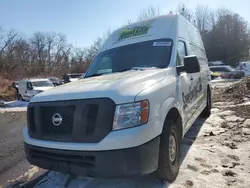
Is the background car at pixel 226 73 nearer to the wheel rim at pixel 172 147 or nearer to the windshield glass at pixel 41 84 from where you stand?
the windshield glass at pixel 41 84

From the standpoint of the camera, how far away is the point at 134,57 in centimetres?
427

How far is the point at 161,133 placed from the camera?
9.71ft

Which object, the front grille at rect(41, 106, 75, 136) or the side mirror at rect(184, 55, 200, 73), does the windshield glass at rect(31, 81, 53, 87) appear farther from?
the side mirror at rect(184, 55, 200, 73)

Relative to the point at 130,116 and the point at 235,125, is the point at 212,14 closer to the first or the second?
the point at 235,125

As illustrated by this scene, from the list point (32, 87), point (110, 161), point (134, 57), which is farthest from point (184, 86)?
point (32, 87)

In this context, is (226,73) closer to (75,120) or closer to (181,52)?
(181,52)

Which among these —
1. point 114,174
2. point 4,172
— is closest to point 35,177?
point 4,172

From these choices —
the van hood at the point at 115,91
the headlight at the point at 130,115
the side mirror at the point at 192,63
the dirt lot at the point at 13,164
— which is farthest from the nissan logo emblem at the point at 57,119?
the side mirror at the point at 192,63

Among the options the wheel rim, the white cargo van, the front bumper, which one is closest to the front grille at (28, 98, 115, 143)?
the white cargo van

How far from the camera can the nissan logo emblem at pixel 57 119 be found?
2.84 m

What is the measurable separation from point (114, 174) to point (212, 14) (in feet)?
188

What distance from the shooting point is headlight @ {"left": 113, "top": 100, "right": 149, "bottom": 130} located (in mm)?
2584

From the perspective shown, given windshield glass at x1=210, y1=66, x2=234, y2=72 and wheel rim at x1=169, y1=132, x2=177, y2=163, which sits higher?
windshield glass at x1=210, y1=66, x2=234, y2=72

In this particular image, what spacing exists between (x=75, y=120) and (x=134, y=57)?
199 centimetres
